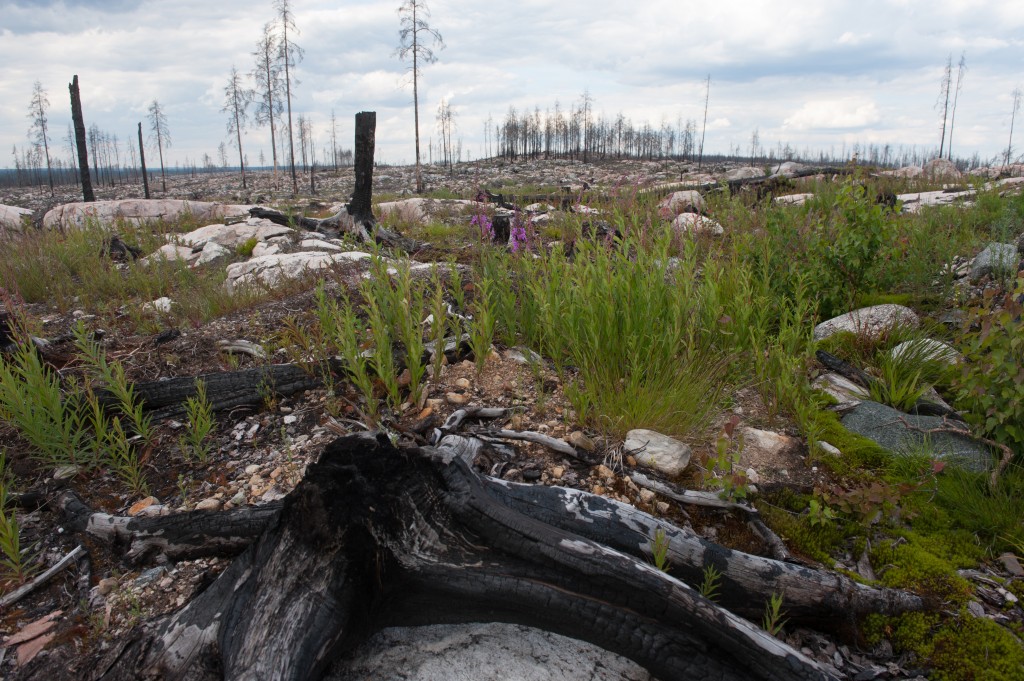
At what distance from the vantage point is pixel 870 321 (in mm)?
4414

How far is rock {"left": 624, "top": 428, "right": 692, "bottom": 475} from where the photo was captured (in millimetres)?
2688

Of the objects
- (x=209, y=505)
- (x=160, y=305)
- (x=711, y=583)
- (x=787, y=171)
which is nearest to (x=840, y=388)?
(x=711, y=583)

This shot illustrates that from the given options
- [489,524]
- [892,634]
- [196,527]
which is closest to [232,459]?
[196,527]

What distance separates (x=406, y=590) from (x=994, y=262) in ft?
20.7

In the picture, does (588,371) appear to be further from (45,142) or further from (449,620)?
(45,142)

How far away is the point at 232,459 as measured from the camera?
2887 millimetres

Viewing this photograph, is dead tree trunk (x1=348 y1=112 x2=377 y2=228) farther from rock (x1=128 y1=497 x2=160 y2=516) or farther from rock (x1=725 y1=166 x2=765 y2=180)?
rock (x1=725 y1=166 x2=765 y2=180)

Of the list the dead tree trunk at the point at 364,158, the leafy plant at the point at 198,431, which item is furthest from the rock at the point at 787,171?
the leafy plant at the point at 198,431

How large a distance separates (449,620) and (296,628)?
0.52m

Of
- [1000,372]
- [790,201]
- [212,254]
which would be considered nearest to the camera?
[1000,372]

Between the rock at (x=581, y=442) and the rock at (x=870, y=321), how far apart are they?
8.57 feet

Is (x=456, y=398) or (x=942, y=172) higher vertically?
(x=942, y=172)

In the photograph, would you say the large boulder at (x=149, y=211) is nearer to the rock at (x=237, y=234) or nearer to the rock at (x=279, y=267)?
the rock at (x=237, y=234)

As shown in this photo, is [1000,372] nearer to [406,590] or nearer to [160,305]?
[406,590]
